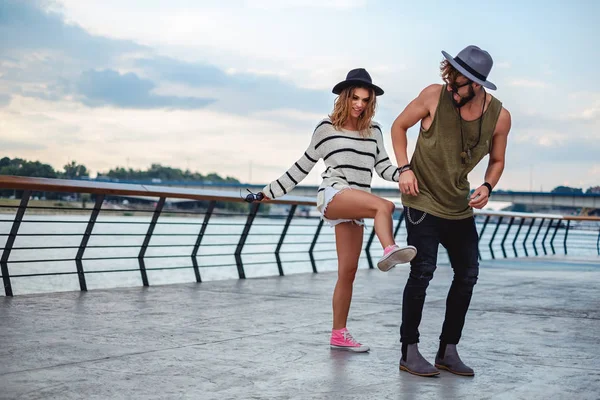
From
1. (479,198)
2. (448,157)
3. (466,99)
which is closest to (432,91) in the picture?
(466,99)

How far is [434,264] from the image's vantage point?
3.94m

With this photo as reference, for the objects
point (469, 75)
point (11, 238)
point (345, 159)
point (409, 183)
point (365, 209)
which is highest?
point (469, 75)

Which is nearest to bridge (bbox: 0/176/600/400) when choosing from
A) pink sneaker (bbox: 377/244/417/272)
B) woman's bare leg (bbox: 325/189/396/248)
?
pink sneaker (bbox: 377/244/417/272)

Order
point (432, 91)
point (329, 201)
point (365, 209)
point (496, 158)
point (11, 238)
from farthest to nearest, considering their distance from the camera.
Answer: point (11, 238), point (329, 201), point (365, 209), point (496, 158), point (432, 91)

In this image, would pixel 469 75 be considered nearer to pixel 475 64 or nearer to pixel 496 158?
pixel 475 64

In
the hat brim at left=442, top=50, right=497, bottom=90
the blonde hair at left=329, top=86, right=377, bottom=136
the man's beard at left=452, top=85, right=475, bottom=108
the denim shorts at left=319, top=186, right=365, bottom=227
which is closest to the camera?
the hat brim at left=442, top=50, right=497, bottom=90

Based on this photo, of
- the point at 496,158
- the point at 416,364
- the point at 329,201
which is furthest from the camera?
the point at 329,201

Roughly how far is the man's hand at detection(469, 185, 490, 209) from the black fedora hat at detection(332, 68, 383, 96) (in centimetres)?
102

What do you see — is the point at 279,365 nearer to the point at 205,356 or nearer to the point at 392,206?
the point at 205,356

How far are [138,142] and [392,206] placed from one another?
236 feet

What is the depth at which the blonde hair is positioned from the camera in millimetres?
4531

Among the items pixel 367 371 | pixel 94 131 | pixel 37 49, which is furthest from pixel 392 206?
pixel 94 131

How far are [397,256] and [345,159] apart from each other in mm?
913

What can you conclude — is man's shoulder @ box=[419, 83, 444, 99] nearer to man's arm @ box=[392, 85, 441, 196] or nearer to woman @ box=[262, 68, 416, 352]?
man's arm @ box=[392, 85, 441, 196]
